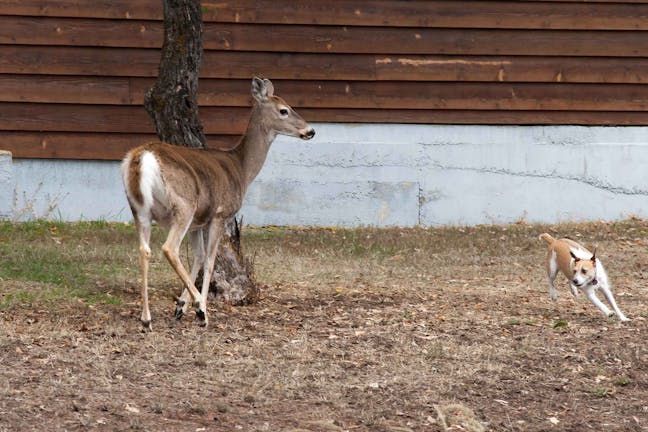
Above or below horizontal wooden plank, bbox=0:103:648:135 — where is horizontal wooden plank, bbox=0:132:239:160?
below

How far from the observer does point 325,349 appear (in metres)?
7.86

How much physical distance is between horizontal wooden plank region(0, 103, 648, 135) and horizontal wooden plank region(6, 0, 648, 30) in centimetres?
112

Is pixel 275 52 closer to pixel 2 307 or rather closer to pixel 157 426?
pixel 2 307

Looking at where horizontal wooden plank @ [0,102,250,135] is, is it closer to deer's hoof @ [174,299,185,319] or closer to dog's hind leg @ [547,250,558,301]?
dog's hind leg @ [547,250,558,301]

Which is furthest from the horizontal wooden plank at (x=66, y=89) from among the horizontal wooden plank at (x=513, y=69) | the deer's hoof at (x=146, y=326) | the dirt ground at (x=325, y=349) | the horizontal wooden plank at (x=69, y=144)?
the deer's hoof at (x=146, y=326)

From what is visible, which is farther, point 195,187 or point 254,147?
point 254,147

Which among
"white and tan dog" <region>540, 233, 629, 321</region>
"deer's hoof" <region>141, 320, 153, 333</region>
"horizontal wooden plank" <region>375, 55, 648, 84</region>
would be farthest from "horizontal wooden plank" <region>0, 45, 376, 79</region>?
"deer's hoof" <region>141, 320, 153, 333</region>

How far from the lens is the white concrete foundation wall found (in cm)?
1401

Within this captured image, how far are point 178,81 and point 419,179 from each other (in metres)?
5.59

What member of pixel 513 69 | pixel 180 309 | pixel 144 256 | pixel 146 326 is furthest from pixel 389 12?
pixel 146 326

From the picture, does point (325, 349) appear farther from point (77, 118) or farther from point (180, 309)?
point (77, 118)

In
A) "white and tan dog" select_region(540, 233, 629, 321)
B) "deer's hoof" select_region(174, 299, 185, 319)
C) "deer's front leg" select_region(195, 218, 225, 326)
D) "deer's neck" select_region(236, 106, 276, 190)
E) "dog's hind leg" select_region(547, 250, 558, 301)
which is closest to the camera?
"deer's hoof" select_region(174, 299, 185, 319)

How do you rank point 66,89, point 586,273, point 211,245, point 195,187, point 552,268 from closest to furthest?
point 195,187 → point 211,245 → point 586,273 → point 552,268 → point 66,89

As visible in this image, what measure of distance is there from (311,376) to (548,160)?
27.3 feet
